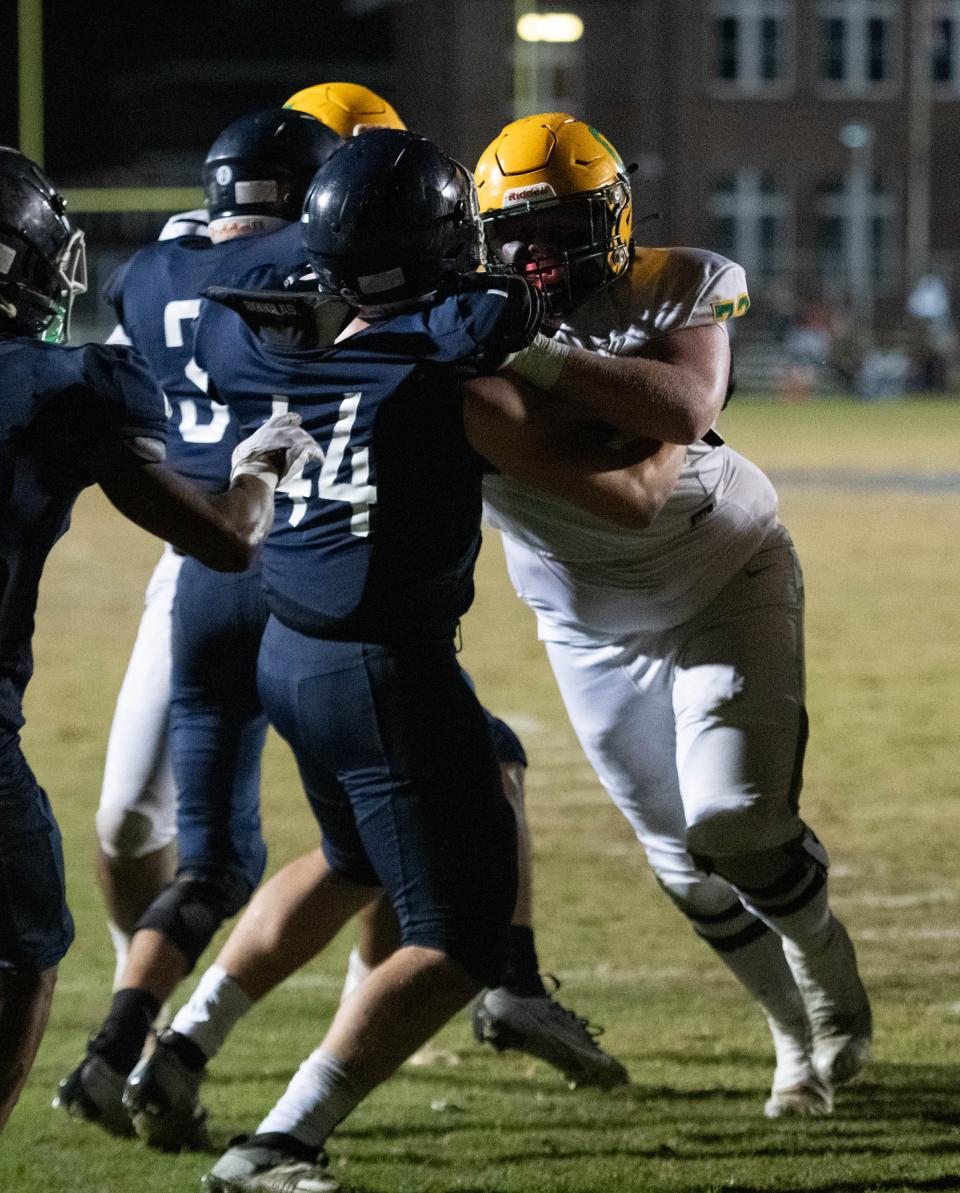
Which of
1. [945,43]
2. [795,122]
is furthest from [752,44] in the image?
[945,43]

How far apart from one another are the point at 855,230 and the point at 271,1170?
36.3 metres

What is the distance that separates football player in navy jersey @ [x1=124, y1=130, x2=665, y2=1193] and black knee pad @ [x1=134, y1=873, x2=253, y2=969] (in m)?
0.71

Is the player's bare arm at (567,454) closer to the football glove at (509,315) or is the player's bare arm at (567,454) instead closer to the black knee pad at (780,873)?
the football glove at (509,315)

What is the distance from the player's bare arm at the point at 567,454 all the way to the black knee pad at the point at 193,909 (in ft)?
3.81

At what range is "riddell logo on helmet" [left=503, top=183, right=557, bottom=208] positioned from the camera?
3301 mm

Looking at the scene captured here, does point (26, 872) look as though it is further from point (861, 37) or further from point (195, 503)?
point (861, 37)

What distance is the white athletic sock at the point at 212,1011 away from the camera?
3.25 m

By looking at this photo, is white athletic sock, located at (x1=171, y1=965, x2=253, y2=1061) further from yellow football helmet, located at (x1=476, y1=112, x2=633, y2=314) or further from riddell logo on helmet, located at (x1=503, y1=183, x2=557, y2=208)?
riddell logo on helmet, located at (x1=503, y1=183, x2=557, y2=208)

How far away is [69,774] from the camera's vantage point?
249 inches

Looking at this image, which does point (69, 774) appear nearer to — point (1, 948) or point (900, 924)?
point (900, 924)

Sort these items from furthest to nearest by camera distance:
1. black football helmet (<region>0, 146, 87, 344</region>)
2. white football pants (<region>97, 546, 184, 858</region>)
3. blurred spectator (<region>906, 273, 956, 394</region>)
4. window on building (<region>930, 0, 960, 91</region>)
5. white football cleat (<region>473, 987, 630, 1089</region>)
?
window on building (<region>930, 0, 960, 91</region>), blurred spectator (<region>906, 273, 956, 394</region>), white football pants (<region>97, 546, 184, 858</region>), white football cleat (<region>473, 987, 630, 1089</region>), black football helmet (<region>0, 146, 87, 344</region>)

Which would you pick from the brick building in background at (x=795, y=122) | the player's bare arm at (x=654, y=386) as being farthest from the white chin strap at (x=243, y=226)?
the brick building in background at (x=795, y=122)

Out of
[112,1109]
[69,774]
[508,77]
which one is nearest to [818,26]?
[508,77]

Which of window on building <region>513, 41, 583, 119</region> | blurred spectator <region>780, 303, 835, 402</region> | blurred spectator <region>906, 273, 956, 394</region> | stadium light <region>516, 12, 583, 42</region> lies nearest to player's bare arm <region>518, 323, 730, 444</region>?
blurred spectator <region>780, 303, 835, 402</region>
